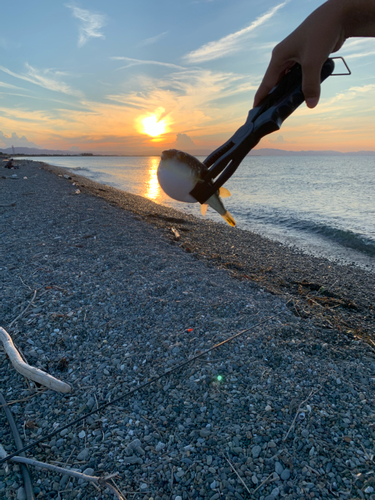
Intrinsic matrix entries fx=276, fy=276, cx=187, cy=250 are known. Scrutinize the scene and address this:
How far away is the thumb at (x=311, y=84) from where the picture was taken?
1.52 metres

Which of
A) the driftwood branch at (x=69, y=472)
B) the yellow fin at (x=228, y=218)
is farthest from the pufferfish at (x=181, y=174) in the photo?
the driftwood branch at (x=69, y=472)

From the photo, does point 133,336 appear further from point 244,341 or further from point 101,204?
point 101,204

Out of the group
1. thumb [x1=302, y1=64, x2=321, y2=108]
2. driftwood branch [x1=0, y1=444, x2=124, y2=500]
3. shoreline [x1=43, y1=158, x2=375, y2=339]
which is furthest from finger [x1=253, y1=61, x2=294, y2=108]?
shoreline [x1=43, y1=158, x2=375, y2=339]

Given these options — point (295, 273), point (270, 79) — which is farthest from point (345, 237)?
point (270, 79)

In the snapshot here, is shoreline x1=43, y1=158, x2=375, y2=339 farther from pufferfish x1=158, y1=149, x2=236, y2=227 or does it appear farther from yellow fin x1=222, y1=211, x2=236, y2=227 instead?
pufferfish x1=158, y1=149, x2=236, y2=227

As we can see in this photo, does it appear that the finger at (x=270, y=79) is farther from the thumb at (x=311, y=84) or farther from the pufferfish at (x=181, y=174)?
the pufferfish at (x=181, y=174)

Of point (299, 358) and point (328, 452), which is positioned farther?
point (299, 358)

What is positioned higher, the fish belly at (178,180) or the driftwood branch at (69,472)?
the fish belly at (178,180)

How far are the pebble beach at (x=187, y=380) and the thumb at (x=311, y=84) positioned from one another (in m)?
2.77

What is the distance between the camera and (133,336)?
13.3 ft

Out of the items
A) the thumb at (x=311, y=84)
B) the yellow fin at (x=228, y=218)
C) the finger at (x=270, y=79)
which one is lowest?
the yellow fin at (x=228, y=218)

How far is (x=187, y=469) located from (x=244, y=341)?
5.77ft

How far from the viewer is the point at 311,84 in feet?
5.27

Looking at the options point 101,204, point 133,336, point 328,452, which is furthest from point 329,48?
point 101,204
